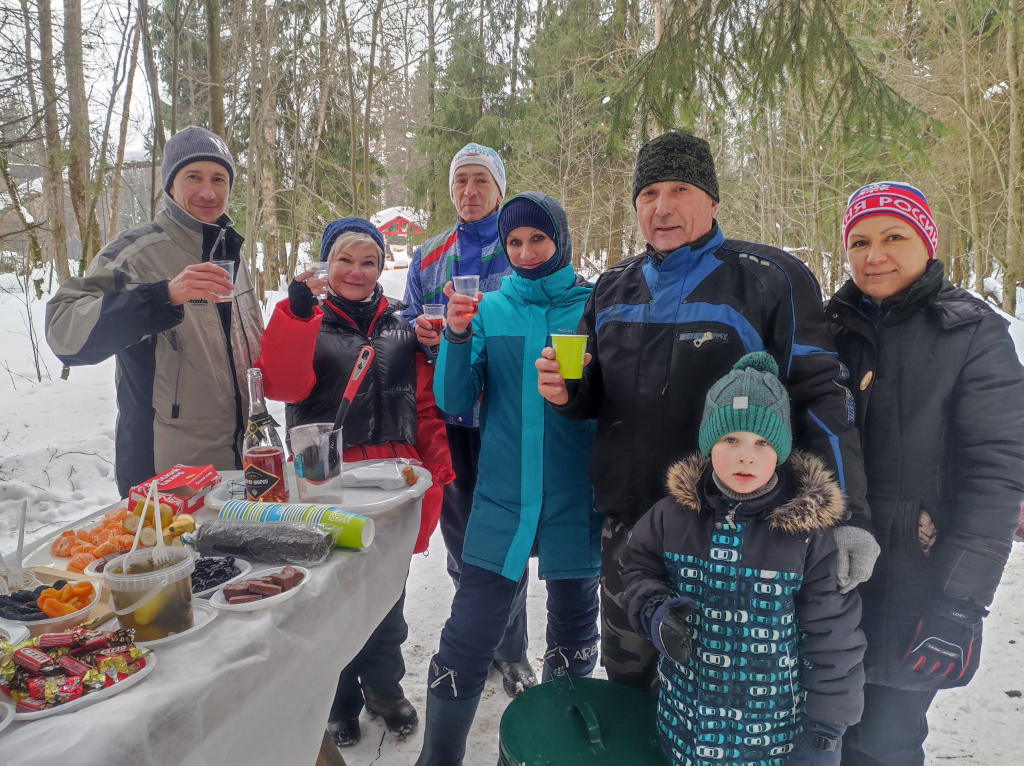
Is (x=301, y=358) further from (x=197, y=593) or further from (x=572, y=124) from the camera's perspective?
(x=572, y=124)

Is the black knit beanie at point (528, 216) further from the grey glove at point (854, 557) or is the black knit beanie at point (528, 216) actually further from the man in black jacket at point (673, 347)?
the grey glove at point (854, 557)

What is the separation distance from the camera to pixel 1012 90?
9.47 m

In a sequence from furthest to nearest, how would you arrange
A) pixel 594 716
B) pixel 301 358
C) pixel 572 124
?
pixel 572 124 → pixel 301 358 → pixel 594 716

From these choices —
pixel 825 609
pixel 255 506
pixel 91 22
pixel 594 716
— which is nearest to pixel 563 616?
pixel 594 716

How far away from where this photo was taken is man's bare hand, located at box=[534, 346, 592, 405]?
203 cm

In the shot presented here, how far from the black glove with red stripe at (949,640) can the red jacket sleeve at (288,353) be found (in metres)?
2.21

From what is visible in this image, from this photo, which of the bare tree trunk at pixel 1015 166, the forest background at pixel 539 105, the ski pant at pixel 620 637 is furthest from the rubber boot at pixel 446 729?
the bare tree trunk at pixel 1015 166

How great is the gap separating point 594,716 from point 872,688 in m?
0.93

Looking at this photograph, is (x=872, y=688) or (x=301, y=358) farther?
(x=301, y=358)

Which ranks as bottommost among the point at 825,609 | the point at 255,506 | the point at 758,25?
the point at 825,609

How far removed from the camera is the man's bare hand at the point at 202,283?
1.99 metres

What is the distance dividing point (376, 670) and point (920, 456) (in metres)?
2.24

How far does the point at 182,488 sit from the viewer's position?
1.90 m

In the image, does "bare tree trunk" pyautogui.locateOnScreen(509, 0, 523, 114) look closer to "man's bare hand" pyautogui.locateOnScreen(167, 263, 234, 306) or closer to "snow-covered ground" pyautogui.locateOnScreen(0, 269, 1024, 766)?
"snow-covered ground" pyautogui.locateOnScreen(0, 269, 1024, 766)
